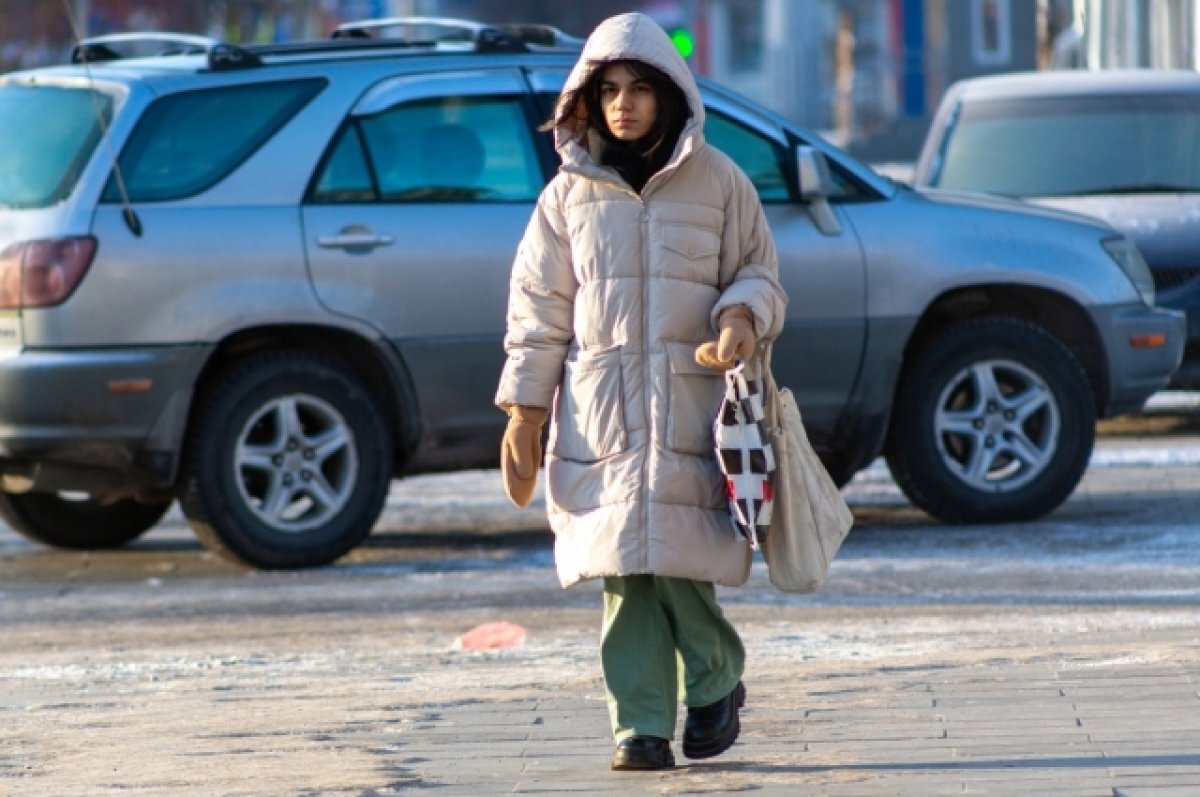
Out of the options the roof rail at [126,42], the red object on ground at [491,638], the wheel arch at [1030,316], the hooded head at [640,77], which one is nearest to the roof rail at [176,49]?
the roof rail at [126,42]

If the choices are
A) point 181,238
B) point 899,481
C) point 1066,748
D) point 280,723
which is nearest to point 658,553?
point 1066,748

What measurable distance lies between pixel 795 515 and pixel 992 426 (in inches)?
179

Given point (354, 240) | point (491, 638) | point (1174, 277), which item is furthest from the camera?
point (1174, 277)

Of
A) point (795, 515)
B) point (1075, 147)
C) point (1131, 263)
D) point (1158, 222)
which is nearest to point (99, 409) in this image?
point (795, 515)

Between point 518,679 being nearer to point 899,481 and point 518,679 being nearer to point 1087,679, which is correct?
point 1087,679

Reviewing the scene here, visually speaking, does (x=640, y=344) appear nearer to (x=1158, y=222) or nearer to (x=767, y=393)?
(x=767, y=393)

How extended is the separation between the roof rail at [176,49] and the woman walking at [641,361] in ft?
13.0

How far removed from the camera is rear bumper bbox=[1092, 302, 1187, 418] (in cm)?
1005

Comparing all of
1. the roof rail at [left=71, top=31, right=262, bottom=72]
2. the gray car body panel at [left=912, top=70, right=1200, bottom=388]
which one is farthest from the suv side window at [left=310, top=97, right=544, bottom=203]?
the gray car body panel at [left=912, top=70, right=1200, bottom=388]

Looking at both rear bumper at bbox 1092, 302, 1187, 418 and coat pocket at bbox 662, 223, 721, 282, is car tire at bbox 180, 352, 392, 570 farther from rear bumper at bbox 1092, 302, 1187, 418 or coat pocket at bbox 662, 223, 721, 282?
coat pocket at bbox 662, 223, 721, 282

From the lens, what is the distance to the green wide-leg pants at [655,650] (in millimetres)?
5582

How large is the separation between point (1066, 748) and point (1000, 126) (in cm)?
757

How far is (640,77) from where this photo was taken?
5512 mm

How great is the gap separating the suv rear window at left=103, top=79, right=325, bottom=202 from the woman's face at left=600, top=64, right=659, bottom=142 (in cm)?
382
